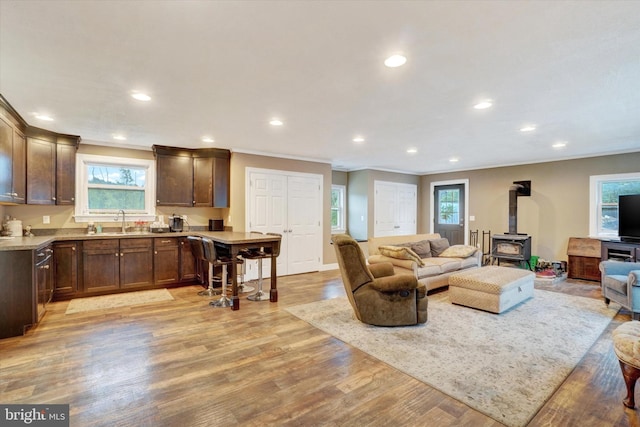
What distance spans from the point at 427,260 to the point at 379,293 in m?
2.31

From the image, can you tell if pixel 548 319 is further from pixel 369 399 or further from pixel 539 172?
pixel 539 172

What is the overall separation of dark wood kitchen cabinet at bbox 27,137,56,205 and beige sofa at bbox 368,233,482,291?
498 cm

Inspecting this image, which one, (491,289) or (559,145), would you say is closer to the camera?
(491,289)

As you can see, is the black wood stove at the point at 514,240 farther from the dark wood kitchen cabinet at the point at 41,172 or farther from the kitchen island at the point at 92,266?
the dark wood kitchen cabinet at the point at 41,172

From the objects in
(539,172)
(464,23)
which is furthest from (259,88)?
(539,172)

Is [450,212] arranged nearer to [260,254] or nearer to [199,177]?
[260,254]

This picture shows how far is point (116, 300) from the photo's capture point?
4469mm

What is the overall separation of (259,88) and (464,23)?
1776mm

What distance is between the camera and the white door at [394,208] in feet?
26.5

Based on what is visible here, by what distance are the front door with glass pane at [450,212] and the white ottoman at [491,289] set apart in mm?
3843

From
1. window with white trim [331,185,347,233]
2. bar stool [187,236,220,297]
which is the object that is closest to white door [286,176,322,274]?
window with white trim [331,185,347,233]

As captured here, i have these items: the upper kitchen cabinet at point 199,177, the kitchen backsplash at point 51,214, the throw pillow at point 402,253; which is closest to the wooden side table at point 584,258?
the throw pillow at point 402,253

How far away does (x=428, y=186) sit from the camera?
8.99 m

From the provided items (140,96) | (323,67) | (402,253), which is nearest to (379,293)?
(402,253)
